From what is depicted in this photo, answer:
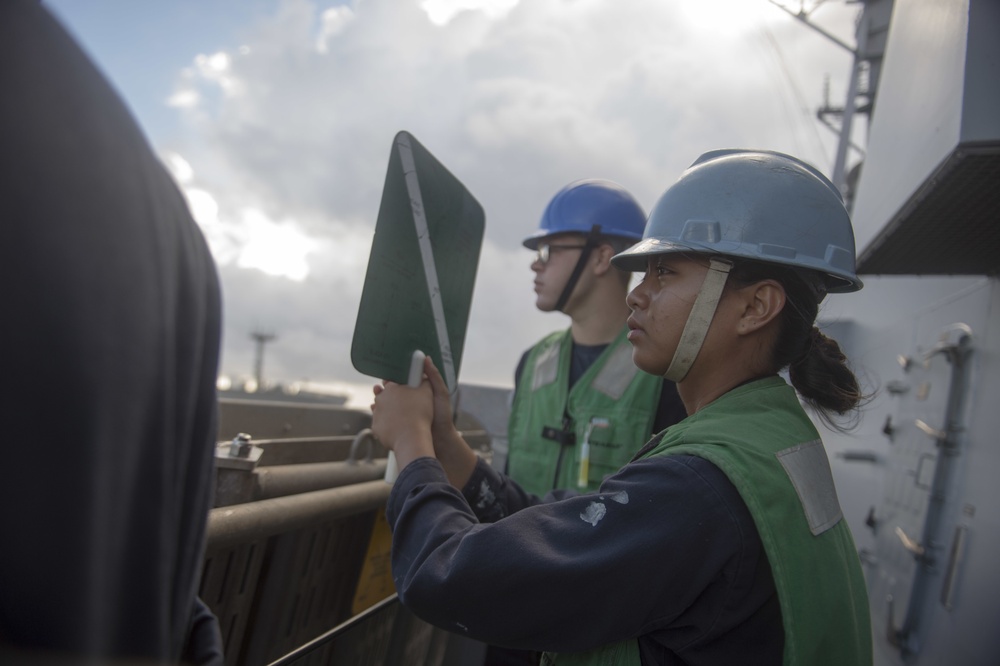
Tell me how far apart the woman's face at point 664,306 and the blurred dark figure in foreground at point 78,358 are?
3.98ft

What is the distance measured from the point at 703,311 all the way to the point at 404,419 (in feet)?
2.70

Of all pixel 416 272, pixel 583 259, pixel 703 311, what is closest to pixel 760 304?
pixel 703 311

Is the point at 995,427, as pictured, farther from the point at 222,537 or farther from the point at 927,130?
the point at 222,537

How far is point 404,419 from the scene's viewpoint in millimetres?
1810

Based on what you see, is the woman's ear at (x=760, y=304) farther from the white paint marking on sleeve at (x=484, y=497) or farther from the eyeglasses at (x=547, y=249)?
the eyeglasses at (x=547, y=249)

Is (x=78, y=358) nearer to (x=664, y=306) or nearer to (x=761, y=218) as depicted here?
(x=664, y=306)

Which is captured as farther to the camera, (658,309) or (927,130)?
(927,130)

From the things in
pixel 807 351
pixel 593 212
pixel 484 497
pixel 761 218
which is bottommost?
pixel 484 497

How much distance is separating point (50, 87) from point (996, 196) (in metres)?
2.22

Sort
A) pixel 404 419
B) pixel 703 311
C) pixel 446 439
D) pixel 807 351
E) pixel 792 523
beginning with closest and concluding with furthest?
pixel 792 523 → pixel 703 311 → pixel 807 351 → pixel 404 419 → pixel 446 439

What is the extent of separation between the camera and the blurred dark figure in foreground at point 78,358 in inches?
17.6

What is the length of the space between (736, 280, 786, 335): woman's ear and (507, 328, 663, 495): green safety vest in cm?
86

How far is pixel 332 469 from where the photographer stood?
217 cm

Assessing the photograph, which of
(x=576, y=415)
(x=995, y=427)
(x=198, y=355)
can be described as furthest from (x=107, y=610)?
(x=995, y=427)
